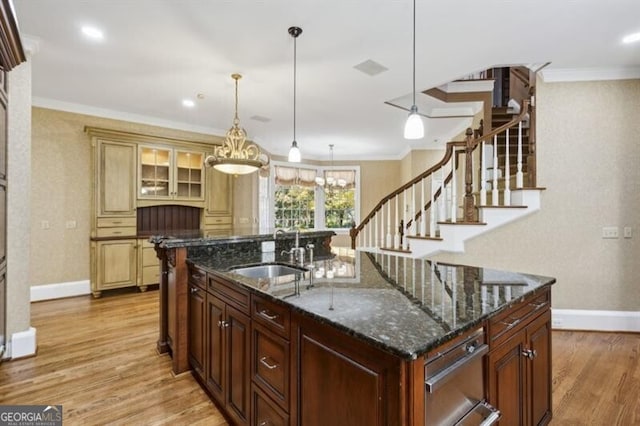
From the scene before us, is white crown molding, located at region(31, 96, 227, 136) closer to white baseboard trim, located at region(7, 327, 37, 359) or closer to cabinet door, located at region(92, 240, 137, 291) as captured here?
cabinet door, located at region(92, 240, 137, 291)

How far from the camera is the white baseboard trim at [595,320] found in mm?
3371

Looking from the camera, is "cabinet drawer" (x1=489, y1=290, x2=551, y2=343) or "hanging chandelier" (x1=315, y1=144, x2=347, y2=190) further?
"hanging chandelier" (x1=315, y1=144, x2=347, y2=190)

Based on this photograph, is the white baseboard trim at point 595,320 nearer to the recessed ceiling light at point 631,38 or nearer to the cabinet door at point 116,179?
the recessed ceiling light at point 631,38

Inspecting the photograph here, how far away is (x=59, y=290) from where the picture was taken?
4.54 meters

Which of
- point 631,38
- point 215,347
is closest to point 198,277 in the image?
point 215,347

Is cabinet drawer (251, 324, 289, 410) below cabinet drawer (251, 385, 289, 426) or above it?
above

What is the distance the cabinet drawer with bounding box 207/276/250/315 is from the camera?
1706mm

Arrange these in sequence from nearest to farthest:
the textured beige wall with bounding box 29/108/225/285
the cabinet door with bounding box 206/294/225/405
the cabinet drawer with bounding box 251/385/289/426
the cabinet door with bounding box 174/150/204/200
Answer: the cabinet drawer with bounding box 251/385/289/426 < the cabinet door with bounding box 206/294/225/405 < the textured beige wall with bounding box 29/108/225/285 < the cabinet door with bounding box 174/150/204/200

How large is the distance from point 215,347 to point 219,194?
402cm

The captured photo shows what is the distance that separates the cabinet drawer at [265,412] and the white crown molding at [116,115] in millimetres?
4903

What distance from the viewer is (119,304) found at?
14.2 ft

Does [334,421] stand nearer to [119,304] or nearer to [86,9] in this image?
[86,9]

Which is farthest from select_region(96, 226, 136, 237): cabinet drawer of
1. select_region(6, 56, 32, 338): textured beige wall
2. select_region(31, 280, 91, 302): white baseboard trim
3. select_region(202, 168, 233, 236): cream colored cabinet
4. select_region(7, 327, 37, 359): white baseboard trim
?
select_region(7, 327, 37, 359): white baseboard trim

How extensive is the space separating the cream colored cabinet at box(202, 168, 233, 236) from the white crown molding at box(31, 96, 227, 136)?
0.80m
